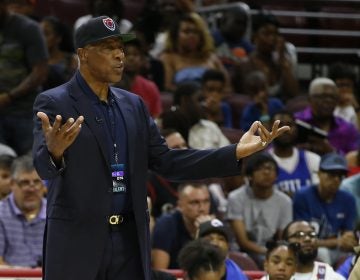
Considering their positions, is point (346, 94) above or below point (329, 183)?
above

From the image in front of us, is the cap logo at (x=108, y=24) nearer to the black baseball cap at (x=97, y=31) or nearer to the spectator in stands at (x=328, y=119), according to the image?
the black baseball cap at (x=97, y=31)

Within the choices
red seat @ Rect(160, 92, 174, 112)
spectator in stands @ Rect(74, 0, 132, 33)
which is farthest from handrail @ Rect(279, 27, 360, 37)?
red seat @ Rect(160, 92, 174, 112)

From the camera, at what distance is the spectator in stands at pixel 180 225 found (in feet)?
24.2

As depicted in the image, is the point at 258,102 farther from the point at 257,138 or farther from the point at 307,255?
the point at 257,138

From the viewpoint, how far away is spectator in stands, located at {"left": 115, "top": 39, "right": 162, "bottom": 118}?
938 cm

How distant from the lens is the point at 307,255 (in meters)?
6.90

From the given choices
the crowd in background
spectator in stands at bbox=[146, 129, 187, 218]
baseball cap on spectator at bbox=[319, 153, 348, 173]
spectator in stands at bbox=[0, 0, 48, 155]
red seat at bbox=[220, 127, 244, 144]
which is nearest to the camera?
the crowd in background

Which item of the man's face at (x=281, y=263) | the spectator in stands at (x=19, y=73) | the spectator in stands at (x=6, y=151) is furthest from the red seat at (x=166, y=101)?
the man's face at (x=281, y=263)

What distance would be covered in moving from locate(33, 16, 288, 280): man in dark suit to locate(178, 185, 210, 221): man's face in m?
2.99

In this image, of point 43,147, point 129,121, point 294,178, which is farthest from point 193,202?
point 43,147

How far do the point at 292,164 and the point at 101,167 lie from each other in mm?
4861

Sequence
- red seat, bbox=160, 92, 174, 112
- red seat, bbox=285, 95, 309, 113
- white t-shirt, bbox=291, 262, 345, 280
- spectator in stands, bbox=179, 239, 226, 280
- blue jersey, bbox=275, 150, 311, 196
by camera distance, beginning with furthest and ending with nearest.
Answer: red seat, bbox=285, 95, 309, 113, red seat, bbox=160, 92, 174, 112, blue jersey, bbox=275, 150, 311, 196, white t-shirt, bbox=291, 262, 345, 280, spectator in stands, bbox=179, 239, 226, 280

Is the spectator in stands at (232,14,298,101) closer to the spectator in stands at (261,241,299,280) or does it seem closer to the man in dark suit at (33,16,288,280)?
the spectator in stands at (261,241,299,280)

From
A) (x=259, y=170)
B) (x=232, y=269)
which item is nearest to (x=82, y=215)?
(x=232, y=269)
